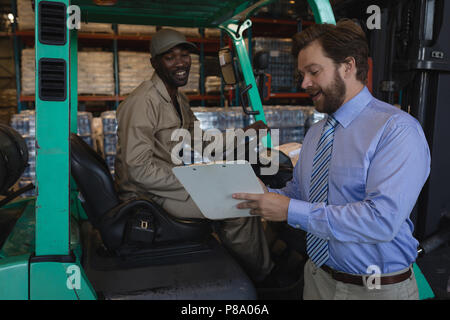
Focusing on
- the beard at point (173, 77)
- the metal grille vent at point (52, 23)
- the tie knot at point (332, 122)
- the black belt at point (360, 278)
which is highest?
the metal grille vent at point (52, 23)

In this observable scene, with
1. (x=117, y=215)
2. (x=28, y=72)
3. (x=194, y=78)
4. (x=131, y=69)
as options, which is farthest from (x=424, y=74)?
(x=28, y=72)

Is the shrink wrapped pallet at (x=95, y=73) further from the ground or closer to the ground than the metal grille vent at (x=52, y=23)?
further from the ground

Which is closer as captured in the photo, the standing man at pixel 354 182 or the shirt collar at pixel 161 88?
the standing man at pixel 354 182

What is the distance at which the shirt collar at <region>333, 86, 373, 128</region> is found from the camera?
5.09ft

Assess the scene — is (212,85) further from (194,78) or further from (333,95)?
(333,95)

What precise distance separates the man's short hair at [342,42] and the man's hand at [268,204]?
1.88 ft

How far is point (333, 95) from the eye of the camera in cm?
154

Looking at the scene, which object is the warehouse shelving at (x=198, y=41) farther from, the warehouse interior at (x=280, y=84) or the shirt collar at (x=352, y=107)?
the shirt collar at (x=352, y=107)

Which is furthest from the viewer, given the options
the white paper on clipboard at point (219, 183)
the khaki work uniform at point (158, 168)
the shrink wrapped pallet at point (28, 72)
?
the shrink wrapped pallet at point (28, 72)

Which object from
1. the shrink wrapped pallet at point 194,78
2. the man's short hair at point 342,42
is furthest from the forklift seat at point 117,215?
the shrink wrapped pallet at point 194,78

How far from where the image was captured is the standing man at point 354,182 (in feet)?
4.40

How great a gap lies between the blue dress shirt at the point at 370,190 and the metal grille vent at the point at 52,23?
1.12m

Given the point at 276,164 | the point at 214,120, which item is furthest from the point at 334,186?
the point at 214,120

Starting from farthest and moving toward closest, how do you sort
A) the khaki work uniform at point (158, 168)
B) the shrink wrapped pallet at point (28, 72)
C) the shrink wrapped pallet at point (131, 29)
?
1. the shrink wrapped pallet at point (131, 29)
2. the shrink wrapped pallet at point (28, 72)
3. the khaki work uniform at point (158, 168)
